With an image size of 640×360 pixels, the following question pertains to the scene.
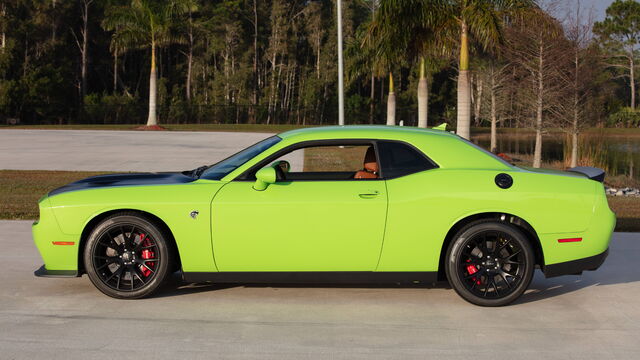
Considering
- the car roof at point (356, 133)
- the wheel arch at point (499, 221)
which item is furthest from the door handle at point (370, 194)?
the wheel arch at point (499, 221)

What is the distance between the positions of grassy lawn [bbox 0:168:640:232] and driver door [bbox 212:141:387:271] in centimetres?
520

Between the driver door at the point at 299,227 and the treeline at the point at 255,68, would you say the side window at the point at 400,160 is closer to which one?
the driver door at the point at 299,227

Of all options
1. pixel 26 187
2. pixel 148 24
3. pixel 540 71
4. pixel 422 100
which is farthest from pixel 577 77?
pixel 148 24

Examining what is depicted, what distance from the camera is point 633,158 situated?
3181 centimetres

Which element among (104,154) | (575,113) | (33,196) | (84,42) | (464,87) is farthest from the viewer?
(84,42)

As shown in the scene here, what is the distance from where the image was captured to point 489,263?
632 cm

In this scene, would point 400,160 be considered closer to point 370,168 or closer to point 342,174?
point 370,168

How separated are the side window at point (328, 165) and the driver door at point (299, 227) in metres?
0.23

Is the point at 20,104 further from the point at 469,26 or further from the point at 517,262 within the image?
the point at 517,262

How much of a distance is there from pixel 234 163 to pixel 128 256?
117 centimetres

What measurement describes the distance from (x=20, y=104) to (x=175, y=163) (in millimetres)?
40208

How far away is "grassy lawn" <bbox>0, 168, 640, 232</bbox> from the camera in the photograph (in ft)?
35.9

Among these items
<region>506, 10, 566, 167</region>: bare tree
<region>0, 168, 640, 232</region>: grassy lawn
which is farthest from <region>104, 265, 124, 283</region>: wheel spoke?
<region>506, 10, 566, 167</region>: bare tree

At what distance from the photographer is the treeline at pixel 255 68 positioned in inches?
1196
